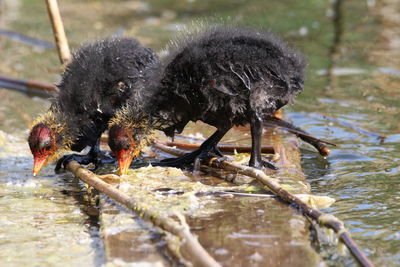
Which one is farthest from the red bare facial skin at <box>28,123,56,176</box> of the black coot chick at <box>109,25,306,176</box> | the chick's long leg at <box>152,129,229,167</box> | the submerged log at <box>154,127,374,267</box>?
the submerged log at <box>154,127,374,267</box>

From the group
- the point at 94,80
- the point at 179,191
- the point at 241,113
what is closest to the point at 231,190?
the point at 179,191

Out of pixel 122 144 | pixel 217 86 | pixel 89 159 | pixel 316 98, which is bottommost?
pixel 89 159

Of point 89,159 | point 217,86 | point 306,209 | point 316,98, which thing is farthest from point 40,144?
point 316,98

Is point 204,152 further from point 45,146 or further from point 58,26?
point 58,26

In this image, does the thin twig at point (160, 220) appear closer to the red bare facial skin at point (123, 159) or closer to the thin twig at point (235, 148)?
the red bare facial skin at point (123, 159)

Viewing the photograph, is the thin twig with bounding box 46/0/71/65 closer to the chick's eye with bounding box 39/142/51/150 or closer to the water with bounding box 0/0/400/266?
the water with bounding box 0/0/400/266
